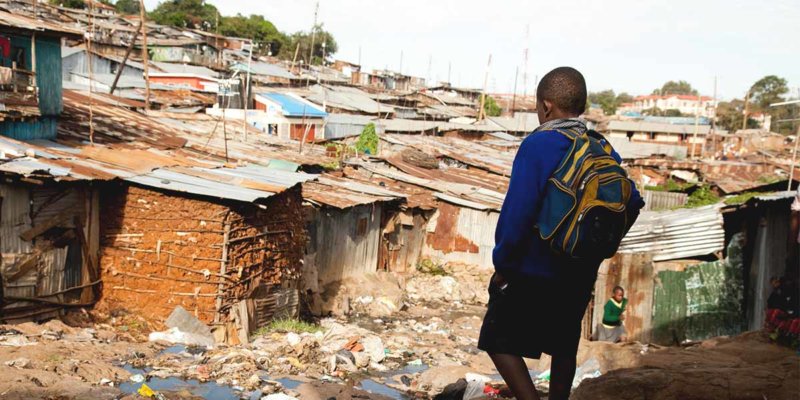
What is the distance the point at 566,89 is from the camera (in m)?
2.97

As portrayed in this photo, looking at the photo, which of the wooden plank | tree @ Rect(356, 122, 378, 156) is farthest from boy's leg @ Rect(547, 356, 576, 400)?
tree @ Rect(356, 122, 378, 156)

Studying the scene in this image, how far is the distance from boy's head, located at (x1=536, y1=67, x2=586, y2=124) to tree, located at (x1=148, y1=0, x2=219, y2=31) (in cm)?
5261

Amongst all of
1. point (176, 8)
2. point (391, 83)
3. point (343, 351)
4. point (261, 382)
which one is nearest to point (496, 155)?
point (343, 351)

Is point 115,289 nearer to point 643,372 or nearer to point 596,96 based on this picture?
point 643,372

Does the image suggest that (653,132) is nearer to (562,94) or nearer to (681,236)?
(681,236)

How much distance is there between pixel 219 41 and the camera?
4128cm

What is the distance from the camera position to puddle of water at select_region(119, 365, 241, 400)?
19.5 feet

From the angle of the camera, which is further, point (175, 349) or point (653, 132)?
point (653, 132)

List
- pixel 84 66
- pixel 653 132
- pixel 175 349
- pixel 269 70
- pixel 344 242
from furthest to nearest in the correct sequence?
pixel 653 132 → pixel 269 70 → pixel 84 66 → pixel 344 242 → pixel 175 349

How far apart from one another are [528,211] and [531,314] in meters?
0.46

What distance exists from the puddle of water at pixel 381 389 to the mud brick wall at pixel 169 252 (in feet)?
7.84

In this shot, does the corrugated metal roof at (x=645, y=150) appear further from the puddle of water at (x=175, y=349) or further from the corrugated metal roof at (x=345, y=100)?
the puddle of water at (x=175, y=349)

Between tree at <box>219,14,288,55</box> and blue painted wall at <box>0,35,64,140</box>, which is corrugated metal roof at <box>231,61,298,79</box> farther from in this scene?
blue painted wall at <box>0,35,64,140</box>

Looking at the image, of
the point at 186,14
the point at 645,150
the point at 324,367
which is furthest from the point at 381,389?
the point at 186,14
